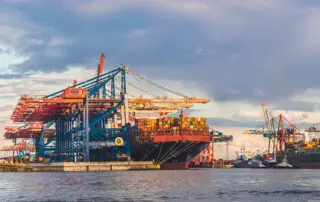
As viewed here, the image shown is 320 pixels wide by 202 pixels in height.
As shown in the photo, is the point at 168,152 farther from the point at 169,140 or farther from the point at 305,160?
the point at 305,160

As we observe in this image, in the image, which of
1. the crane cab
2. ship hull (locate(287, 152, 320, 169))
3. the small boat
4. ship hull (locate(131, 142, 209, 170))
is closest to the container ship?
ship hull (locate(131, 142, 209, 170))

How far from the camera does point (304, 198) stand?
53531mm

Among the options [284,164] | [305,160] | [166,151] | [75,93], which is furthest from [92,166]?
[284,164]

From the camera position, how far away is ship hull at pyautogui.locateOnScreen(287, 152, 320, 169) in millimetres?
166875

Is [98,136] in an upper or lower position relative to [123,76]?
lower

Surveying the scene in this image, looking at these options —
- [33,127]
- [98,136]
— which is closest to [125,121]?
[98,136]

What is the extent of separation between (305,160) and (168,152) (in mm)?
63510

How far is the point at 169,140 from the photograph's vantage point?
4865 inches

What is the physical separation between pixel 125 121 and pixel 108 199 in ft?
266

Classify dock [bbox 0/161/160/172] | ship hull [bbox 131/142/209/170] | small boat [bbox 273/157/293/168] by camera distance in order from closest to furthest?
dock [bbox 0/161/160/172] < ship hull [bbox 131/142/209/170] < small boat [bbox 273/157/293/168]

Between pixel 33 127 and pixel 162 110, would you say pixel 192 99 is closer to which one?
pixel 162 110

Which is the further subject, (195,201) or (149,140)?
(149,140)

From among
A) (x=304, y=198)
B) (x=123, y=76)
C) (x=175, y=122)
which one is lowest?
(x=304, y=198)

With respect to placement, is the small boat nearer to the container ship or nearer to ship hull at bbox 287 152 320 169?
ship hull at bbox 287 152 320 169
